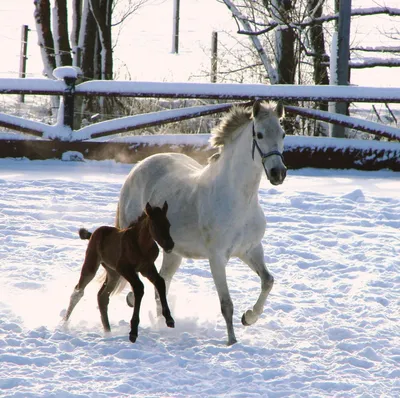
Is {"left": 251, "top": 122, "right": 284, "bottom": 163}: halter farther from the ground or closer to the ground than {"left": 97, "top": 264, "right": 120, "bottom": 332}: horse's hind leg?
farther from the ground

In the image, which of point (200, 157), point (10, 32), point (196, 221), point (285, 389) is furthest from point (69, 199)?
point (10, 32)

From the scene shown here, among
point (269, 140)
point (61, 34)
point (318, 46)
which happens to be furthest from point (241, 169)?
point (61, 34)

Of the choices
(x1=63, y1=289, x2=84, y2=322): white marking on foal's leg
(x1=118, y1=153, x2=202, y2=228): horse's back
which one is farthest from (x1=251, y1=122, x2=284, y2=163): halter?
(x1=63, y1=289, x2=84, y2=322): white marking on foal's leg

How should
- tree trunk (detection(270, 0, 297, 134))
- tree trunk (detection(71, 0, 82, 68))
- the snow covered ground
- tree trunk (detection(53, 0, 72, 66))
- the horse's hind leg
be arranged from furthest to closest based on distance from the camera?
tree trunk (detection(71, 0, 82, 68))
tree trunk (detection(53, 0, 72, 66))
tree trunk (detection(270, 0, 297, 134))
the horse's hind leg
the snow covered ground

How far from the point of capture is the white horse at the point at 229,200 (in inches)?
206

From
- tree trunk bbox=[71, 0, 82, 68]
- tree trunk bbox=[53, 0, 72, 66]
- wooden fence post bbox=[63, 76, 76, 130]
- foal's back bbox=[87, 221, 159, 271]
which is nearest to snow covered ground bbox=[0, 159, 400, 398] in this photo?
foal's back bbox=[87, 221, 159, 271]

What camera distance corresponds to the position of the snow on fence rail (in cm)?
1158

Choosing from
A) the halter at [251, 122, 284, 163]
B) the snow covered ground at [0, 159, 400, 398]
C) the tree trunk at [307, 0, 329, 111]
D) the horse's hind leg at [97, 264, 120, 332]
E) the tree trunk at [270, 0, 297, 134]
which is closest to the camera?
the snow covered ground at [0, 159, 400, 398]

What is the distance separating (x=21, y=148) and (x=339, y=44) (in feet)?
16.3

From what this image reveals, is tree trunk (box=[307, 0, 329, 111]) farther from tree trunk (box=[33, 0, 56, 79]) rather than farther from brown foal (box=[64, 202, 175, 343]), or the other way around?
brown foal (box=[64, 202, 175, 343])

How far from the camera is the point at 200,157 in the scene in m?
11.4

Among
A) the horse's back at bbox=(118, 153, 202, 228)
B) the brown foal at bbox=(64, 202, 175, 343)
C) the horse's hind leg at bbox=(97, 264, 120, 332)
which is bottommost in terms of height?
the horse's hind leg at bbox=(97, 264, 120, 332)

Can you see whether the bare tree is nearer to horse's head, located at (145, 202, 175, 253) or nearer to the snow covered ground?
the snow covered ground

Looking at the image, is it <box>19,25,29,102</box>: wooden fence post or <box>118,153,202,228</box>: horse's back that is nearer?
<box>118,153,202,228</box>: horse's back
